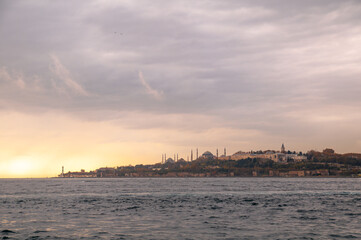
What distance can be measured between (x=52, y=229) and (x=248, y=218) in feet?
81.0

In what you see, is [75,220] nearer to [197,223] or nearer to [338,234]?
[197,223]

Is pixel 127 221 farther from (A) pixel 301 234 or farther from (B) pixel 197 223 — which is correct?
(A) pixel 301 234

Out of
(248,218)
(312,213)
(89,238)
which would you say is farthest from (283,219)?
(89,238)

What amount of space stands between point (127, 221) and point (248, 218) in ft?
51.9

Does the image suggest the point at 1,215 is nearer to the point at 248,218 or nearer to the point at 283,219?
the point at 248,218

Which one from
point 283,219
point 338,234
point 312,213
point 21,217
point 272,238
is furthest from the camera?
point 312,213

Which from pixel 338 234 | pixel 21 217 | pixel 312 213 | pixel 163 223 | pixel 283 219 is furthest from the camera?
pixel 312 213

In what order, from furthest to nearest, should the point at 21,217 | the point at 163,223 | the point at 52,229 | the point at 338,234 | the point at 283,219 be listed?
1. the point at 21,217
2. the point at 283,219
3. the point at 163,223
4. the point at 52,229
5. the point at 338,234

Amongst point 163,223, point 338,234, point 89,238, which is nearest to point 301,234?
point 338,234

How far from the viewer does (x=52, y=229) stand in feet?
148

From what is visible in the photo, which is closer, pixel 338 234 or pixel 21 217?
pixel 338 234

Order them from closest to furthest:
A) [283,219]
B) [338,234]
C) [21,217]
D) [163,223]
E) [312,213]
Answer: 1. [338,234]
2. [163,223]
3. [283,219]
4. [21,217]
5. [312,213]

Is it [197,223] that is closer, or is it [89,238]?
[89,238]

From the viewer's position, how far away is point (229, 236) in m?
40.0
